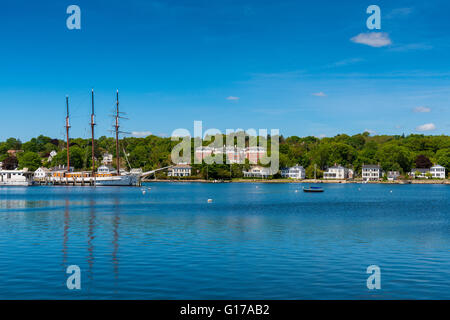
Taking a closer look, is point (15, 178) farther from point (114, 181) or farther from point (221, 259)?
point (221, 259)

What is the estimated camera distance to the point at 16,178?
180m

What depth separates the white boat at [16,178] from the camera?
177 metres

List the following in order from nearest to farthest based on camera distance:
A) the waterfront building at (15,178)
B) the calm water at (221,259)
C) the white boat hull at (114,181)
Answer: the calm water at (221,259) < the white boat hull at (114,181) < the waterfront building at (15,178)

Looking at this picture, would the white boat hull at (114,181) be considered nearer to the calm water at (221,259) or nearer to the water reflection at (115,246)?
the water reflection at (115,246)

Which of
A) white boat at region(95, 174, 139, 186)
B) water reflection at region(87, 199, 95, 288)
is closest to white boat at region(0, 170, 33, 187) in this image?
white boat at region(95, 174, 139, 186)

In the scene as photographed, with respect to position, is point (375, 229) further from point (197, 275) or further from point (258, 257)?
point (197, 275)

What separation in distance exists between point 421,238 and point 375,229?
21.1ft

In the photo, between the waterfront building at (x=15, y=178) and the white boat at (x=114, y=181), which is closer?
the white boat at (x=114, y=181)

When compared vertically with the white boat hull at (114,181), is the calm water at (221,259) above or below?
below

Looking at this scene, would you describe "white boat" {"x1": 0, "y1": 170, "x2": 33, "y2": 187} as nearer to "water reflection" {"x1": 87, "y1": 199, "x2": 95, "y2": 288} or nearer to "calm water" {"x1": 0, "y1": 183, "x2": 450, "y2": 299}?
"water reflection" {"x1": 87, "y1": 199, "x2": 95, "y2": 288}

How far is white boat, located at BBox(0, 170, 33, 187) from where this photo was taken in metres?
177

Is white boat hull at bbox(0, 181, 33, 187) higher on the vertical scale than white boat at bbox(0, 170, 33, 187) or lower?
lower

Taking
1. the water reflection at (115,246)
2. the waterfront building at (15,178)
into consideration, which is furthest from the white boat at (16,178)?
the water reflection at (115,246)
